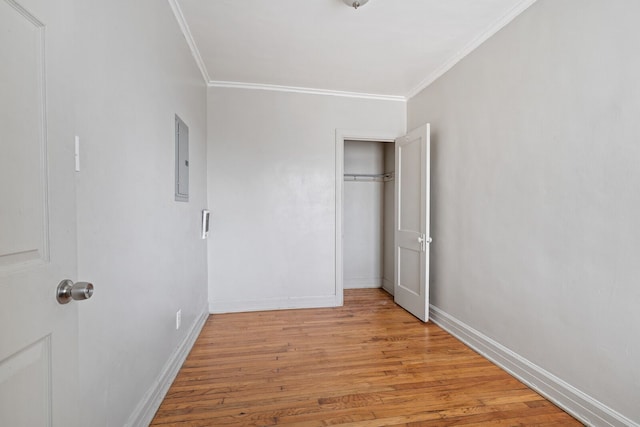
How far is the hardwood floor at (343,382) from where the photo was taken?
1.73 m

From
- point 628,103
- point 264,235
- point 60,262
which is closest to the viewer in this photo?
point 60,262

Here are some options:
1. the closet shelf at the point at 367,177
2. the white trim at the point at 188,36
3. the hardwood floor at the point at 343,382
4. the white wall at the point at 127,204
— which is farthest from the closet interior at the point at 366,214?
the white wall at the point at 127,204

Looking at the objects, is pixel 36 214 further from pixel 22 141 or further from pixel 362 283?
pixel 362 283

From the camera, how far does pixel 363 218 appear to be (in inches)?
178

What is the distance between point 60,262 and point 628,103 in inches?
97.8

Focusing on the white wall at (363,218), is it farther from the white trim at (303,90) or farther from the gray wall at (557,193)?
the gray wall at (557,193)

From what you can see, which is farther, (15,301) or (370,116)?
(370,116)

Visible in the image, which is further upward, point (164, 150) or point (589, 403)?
Answer: point (164, 150)

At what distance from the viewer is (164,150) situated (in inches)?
76.5

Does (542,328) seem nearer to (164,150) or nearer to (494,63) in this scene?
(494,63)

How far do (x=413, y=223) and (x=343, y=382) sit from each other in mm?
1838

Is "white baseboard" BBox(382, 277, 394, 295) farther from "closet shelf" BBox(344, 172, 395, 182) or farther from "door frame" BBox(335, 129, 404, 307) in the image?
"closet shelf" BBox(344, 172, 395, 182)

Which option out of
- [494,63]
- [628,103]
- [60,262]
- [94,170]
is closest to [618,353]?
[628,103]

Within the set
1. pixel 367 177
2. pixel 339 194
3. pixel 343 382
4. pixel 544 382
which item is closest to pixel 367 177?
pixel 367 177
